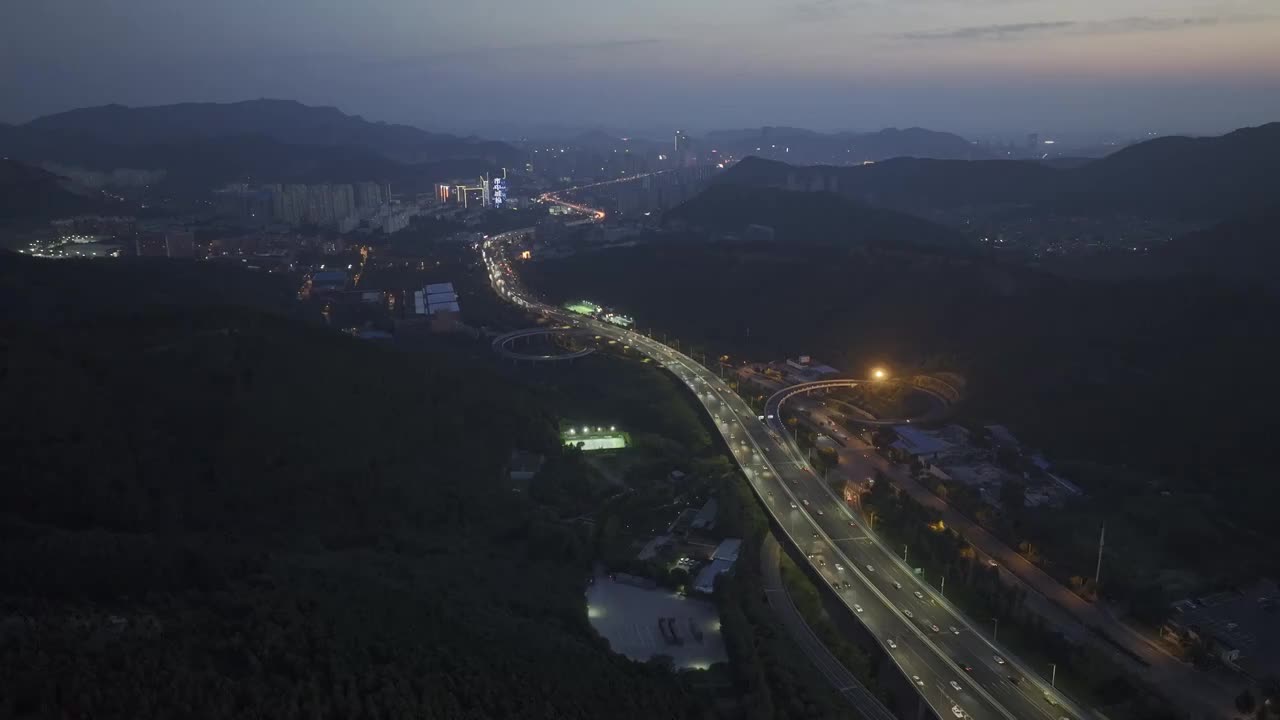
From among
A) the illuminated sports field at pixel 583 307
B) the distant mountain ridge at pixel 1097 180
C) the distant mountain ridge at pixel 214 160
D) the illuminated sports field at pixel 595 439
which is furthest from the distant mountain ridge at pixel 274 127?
the illuminated sports field at pixel 595 439

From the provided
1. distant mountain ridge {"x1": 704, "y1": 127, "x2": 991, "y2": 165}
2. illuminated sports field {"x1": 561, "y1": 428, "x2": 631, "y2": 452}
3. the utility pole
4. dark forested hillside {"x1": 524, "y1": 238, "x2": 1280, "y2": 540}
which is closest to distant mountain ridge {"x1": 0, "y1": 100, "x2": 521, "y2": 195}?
distant mountain ridge {"x1": 704, "y1": 127, "x2": 991, "y2": 165}

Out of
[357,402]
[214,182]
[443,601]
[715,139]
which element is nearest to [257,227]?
[214,182]

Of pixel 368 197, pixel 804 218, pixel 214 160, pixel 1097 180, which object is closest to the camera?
pixel 804 218

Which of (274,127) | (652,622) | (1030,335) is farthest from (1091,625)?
(274,127)

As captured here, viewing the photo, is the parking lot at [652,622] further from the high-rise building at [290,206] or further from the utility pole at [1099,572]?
the high-rise building at [290,206]

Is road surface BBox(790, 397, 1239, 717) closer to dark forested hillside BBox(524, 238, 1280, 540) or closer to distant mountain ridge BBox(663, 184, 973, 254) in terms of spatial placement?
dark forested hillside BBox(524, 238, 1280, 540)

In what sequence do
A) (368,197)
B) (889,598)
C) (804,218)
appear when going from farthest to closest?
(368,197), (804,218), (889,598)

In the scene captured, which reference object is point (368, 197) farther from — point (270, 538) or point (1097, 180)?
point (270, 538)

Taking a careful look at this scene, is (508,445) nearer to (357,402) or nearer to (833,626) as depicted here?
(357,402)
